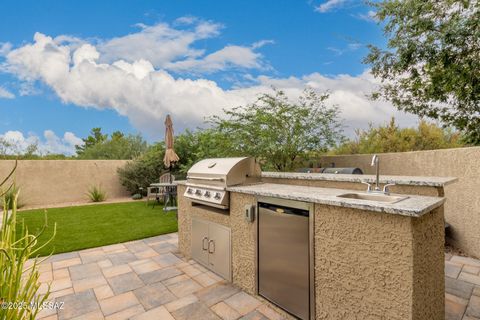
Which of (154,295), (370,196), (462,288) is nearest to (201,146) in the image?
(154,295)

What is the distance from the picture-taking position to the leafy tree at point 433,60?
5035 millimetres

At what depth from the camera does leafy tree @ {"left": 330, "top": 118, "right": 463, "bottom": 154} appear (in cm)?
1058

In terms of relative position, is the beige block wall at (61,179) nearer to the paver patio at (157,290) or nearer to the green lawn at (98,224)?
the green lawn at (98,224)

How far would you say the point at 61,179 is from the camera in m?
9.70

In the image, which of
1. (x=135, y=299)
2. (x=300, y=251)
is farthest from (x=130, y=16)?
(x=300, y=251)

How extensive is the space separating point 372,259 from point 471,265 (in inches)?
123

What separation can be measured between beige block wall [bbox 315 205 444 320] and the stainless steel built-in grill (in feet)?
4.23

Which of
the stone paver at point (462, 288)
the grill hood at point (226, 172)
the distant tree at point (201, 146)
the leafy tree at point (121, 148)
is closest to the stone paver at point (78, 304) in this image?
the grill hood at point (226, 172)

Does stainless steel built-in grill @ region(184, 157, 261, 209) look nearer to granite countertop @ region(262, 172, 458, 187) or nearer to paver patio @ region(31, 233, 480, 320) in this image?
granite countertop @ region(262, 172, 458, 187)

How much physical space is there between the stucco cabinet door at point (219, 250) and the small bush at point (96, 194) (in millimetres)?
7960

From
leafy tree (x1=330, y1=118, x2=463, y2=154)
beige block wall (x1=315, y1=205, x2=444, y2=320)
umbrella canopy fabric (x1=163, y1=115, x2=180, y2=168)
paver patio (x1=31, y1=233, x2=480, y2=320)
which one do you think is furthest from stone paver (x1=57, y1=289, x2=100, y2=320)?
leafy tree (x1=330, y1=118, x2=463, y2=154)

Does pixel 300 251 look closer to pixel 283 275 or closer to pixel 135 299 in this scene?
pixel 283 275

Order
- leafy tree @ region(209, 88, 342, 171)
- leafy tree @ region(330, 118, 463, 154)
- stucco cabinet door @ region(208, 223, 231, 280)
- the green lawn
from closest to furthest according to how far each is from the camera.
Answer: stucco cabinet door @ region(208, 223, 231, 280) → the green lawn → leafy tree @ region(209, 88, 342, 171) → leafy tree @ region(330, 118, 463, 154)

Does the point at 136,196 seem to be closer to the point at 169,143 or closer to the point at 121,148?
the point at 169,143
